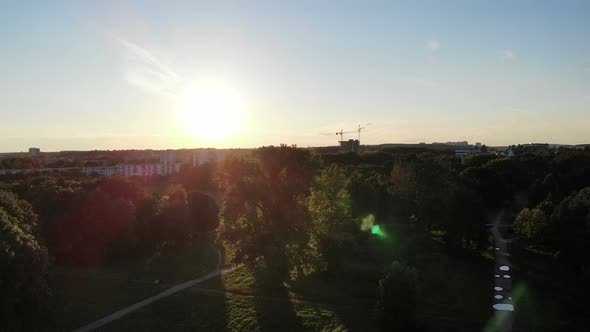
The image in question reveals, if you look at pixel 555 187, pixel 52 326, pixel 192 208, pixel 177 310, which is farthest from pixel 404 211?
pixel 52 326

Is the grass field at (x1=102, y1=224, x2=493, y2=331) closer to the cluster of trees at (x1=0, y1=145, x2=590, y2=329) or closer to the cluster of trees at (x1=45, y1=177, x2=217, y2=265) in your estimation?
the cluster of trees at (x1=0, y1=145, x2=590, y2=329)

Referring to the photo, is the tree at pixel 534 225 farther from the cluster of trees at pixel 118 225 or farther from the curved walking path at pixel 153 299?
the cluster of trees at pixel 118 225

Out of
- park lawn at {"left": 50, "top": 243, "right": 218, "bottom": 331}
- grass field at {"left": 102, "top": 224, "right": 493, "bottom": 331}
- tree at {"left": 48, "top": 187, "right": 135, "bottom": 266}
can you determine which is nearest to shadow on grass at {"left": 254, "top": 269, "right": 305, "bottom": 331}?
grass field at {"left": 102, "top": 224, "right": 493, "bottom": 331}

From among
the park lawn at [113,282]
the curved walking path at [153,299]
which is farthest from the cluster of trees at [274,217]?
the curved walking path at [153,299]

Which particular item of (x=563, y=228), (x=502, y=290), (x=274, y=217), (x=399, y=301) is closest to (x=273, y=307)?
(x=274, y=217)

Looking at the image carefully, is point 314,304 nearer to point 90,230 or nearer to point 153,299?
point 153,299

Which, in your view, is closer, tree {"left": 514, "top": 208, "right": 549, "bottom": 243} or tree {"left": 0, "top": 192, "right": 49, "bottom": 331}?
tree {"left": 0, "top": 192, "right": 49, "bottom": 331}
